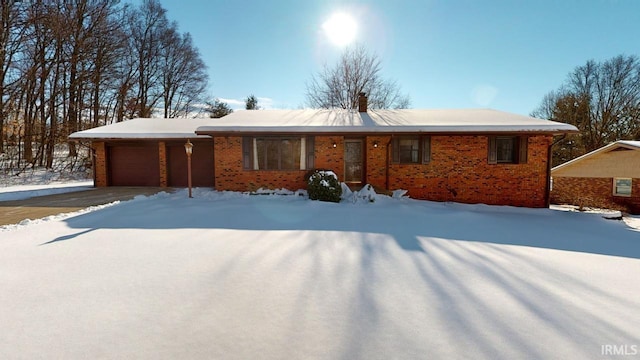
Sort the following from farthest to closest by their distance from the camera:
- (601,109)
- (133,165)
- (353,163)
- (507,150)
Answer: (601,109), (133,165), (353,163), (507,150)

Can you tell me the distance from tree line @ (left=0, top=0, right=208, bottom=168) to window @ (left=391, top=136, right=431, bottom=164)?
2016 cm

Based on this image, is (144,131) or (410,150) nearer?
(410,150)

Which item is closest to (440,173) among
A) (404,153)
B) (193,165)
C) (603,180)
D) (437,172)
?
(437,172)

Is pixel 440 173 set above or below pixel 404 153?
below

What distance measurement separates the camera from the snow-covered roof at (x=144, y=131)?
11.0m

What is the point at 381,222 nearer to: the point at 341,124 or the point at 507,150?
the point at 341,124

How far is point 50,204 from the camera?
26.4 feet

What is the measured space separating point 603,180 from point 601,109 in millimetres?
12736

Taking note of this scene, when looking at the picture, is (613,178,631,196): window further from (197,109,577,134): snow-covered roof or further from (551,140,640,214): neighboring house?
(197,109,577,134): snow-covered roof

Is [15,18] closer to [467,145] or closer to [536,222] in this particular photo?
[467,145]

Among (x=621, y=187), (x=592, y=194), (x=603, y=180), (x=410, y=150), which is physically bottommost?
(x=592, y=194)

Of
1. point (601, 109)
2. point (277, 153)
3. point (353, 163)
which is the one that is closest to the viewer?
point (277, 153)

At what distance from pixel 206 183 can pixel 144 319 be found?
1030cm

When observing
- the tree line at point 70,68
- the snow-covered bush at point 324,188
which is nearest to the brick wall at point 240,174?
the snow-covered bush at point 324,188
